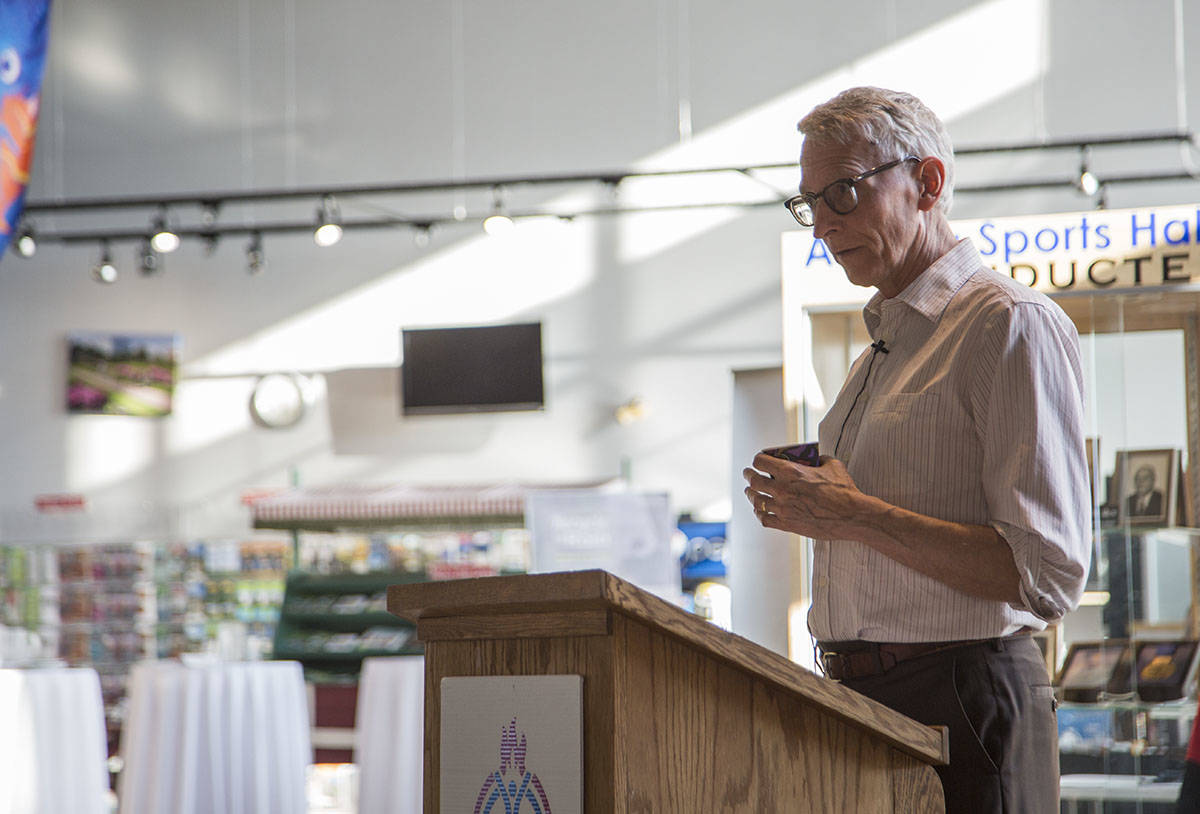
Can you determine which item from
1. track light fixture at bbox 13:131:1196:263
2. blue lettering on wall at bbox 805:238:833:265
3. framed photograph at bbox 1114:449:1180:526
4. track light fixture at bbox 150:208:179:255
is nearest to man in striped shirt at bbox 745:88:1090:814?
blue lettering on wall at bbox 805:238:833:265

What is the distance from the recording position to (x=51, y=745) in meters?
5.53

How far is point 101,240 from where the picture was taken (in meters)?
11.1

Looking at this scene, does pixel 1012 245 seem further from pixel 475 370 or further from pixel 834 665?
pixel 475 370

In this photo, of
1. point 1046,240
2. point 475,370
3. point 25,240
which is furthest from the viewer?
point 475,370

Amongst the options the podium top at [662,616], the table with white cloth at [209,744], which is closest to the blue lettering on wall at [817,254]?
the podium top at [662,616]

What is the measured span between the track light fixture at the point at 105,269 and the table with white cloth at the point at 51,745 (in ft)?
18.8

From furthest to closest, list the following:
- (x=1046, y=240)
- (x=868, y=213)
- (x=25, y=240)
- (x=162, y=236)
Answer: (x=25, y=240) → (x=162, y=236) → (x=1046, y=240) → (x=868, y=213)

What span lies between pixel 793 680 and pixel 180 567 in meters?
9.76

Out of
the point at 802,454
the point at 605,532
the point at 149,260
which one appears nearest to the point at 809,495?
the point at 802,454

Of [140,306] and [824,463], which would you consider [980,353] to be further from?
[140,306]

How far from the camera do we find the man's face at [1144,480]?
391 centimetres

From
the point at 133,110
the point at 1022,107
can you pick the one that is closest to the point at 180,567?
the point at 133,110

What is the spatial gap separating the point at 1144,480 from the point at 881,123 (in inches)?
106

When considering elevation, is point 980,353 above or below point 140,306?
below
